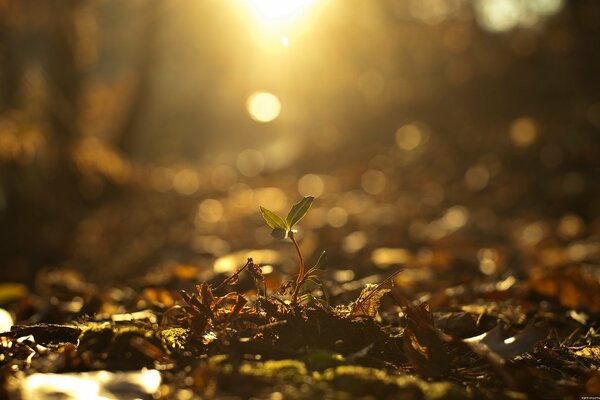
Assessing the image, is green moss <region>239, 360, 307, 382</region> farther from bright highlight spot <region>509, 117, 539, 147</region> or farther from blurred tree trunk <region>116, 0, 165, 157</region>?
blurred tree trunk <region>116, 0, 165, 157</region>

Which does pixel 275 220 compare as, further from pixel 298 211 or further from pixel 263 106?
pixel 263 106

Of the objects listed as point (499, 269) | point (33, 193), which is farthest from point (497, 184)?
point (33, 193)

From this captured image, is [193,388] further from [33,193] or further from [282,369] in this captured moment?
[33,193]

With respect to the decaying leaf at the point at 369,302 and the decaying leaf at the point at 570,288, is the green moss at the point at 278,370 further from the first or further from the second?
the decaying leaf at the point at 570,288

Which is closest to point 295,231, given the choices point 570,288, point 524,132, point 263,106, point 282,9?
point 570,288

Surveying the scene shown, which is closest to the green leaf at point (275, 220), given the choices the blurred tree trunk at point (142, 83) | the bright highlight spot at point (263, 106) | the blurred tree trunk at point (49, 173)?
the blurred tree trunk at point (49, 173)
